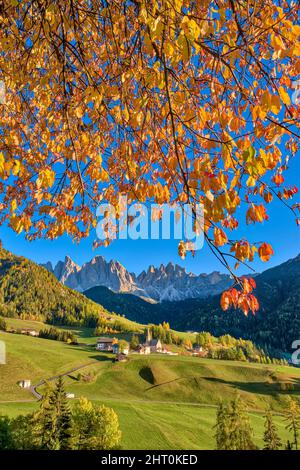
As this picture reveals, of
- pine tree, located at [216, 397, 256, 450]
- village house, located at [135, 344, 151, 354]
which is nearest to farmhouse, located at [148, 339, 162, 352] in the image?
village house, located at [135, 344, 151, 354]

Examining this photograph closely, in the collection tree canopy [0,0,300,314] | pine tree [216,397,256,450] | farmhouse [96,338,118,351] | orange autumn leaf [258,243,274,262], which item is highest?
tree canopy [0,0,300,314]

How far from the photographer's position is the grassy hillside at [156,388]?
4990 cm

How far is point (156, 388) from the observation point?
77.4m

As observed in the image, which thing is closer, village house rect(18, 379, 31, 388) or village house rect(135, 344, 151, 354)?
village house rect(18, 379, 31, 388)

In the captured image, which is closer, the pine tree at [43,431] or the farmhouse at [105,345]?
the pine tree at [43,431]

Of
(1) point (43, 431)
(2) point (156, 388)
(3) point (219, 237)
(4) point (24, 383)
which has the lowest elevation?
(2) point (156, 388)

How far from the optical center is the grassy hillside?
164 feet

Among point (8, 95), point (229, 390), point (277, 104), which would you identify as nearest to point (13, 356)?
point (229, 390)

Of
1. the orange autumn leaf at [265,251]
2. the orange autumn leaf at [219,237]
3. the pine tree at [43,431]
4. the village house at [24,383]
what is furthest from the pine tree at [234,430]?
the village house at [24,383]

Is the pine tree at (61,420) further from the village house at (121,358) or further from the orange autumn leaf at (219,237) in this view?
the village house at (121,358)

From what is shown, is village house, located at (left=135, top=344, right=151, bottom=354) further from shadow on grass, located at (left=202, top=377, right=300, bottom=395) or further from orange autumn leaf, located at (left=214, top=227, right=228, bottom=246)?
orange autumn leaf, located at (left=214, top=227, right=228, bottom=246)

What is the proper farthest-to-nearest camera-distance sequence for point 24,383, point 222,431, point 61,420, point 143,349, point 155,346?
point 155,346 < point 143,349 < point 24,383 < point 222,431 < point 61,420

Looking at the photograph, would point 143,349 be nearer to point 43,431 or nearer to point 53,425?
point 53,425

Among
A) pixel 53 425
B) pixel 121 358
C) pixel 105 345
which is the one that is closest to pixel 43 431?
pixel 53 425
